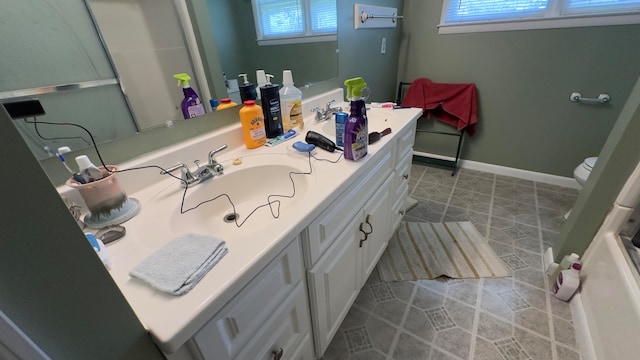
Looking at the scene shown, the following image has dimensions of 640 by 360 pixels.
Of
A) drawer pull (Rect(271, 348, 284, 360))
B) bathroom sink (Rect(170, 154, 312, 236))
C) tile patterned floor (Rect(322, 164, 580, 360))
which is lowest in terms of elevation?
tile patterned floor (Rect(322, 164, 580, 360))

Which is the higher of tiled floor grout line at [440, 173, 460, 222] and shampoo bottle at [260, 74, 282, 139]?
shampoo bottle at [260, 74, 282, 139]

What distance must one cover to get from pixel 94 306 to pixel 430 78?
2678 millimetres

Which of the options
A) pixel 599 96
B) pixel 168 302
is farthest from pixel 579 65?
pixel 168 302

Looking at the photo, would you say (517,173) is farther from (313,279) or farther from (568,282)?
(313,279)

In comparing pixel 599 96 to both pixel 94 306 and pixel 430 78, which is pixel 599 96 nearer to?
pixel 430 78

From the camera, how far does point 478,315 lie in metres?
1.24

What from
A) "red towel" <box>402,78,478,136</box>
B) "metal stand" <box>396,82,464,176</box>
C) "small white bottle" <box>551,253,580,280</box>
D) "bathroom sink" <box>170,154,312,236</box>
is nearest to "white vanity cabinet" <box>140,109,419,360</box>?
"bathroom sink" <box>170,154,312,236</box>

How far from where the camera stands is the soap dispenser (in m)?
1.07

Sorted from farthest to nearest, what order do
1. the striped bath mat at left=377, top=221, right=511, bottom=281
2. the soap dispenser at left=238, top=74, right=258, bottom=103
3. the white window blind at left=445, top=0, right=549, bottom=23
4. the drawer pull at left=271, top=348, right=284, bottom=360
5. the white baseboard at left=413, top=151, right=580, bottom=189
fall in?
1. the white baseboard at left=413, top=151, right=580, bottom=189
2. the white window blind at left=445, top=0, right=549, bottom=23
3. the striped bath mat at left=377, top=221, right=511, bottom=281
4. the soap dispenser at left=238, top=74, right=258, bottom=103
5. the drawer pull at left=271, top=348, right=284, bottom=360

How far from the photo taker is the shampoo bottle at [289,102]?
3.72 ft

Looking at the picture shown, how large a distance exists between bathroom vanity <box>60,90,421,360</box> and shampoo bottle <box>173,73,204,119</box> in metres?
0.09

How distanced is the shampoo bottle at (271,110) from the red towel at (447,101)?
1746 millimetres

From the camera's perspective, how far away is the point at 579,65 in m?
1.83

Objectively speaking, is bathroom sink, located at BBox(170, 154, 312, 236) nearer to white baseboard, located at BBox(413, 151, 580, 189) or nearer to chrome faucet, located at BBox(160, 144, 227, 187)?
chrome faucet, located at BBox(160, 144, 227, 187)
